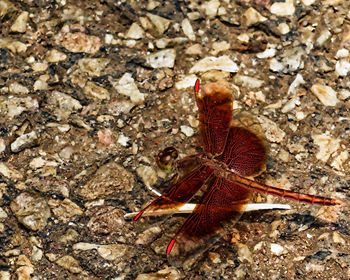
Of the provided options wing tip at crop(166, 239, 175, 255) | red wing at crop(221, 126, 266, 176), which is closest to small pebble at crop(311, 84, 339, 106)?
red wing at crop(221, 126, 266, 176)

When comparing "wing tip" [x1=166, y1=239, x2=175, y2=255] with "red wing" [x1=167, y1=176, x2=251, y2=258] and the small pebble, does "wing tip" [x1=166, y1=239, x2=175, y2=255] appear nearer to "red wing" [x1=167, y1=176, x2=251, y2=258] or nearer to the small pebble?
"red wing" [x1=167, y1=176, x2=251, y2=258]

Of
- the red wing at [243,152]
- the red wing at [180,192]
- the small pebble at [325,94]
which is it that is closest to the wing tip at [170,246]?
the red wing at [180,192]

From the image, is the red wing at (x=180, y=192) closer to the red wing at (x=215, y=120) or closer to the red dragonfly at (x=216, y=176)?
the red dragonfly at (x=216, y=176)

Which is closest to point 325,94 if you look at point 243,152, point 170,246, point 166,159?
point 243,152

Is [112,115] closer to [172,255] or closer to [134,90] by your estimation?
[134,90]

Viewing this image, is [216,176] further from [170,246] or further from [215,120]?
[170,246]
